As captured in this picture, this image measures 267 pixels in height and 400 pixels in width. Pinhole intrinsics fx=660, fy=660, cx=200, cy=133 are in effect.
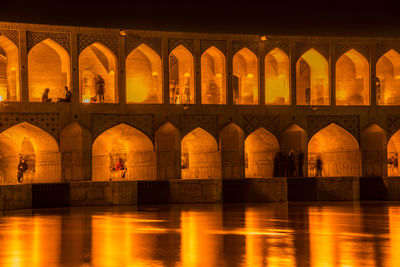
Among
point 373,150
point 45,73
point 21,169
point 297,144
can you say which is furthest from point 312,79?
point 21,169

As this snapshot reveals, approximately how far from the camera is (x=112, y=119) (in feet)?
67.3

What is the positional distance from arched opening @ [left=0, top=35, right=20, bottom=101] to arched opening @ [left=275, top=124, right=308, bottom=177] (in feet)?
28.5

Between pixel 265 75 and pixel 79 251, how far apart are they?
52.8 feet

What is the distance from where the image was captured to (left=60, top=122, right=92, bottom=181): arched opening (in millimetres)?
19578

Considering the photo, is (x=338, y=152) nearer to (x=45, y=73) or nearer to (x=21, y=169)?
(x=45, y=73)

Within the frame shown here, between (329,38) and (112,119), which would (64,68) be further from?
(329,38)

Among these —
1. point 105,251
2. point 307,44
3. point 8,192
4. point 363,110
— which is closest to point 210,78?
point 307,44

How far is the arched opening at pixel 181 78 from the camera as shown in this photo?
21.9 meters

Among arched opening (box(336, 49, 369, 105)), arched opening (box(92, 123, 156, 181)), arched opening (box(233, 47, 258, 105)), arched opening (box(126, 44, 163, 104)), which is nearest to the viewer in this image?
arched opening (box(92, 123, 156, 181))

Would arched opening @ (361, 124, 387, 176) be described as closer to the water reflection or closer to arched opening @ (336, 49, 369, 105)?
arched opening @ (336, 49, 369, 105)

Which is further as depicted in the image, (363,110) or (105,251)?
(363,110)

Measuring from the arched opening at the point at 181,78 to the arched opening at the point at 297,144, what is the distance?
3.37m

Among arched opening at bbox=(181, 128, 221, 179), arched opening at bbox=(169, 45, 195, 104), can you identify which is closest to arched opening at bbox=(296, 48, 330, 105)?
arched opening at bbox=(169, 45, 195, 104)

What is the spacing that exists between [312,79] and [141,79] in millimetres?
6203
